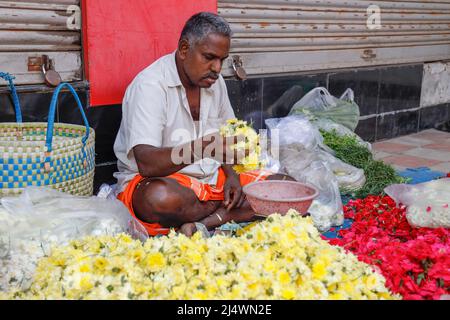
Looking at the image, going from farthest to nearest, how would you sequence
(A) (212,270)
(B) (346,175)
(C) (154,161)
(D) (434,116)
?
1. (D) (434,116)
2. (B) (346,175)
3. (C) (154,161)
4. (A) (212,270)

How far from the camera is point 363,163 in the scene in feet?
17.5

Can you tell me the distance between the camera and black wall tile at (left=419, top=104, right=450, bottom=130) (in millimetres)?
8477

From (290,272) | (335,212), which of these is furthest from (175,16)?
(290,272)

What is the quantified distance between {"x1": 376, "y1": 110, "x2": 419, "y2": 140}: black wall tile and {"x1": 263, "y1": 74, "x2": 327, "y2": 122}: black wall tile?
1687mm

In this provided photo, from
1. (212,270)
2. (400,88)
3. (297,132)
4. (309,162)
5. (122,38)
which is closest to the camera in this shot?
(212,270)

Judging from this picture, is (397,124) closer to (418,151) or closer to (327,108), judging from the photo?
(418,151)

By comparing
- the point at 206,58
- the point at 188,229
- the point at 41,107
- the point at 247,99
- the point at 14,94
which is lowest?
the point at 188,229

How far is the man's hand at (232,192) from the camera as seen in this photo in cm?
381

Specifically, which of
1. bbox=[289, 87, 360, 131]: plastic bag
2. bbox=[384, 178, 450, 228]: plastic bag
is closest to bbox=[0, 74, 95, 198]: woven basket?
bbox=[384, 178, 450, 228]: plastic bag

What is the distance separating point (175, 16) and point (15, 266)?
111 inches

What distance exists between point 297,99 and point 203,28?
9.69 feet

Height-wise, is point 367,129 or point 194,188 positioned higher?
point 194,188

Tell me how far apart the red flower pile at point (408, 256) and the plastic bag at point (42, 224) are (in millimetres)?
1364

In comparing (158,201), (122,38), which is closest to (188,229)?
(158,201)
